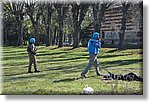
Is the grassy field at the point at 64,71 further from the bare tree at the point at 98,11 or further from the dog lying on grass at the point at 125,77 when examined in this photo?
the bare tree at the point at 98,11

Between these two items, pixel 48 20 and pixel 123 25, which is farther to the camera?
pixel 48 20

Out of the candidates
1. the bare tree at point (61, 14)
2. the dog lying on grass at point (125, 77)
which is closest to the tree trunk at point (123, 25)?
the dog lying on grass at point (125, 77)

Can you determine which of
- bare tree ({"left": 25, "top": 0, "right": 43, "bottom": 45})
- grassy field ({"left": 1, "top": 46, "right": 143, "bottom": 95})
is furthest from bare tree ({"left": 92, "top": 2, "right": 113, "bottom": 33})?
bare tree ({"left": 25, "top": 0, "right": 43, "bottom": 45})

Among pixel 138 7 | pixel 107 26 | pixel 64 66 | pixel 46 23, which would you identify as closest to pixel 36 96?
pixel 64 66

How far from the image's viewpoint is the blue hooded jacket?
3852 millimetres

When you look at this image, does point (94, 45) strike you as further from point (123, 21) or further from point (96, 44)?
point (123, 21)

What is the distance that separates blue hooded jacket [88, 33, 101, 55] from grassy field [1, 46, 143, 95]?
0.18 ft

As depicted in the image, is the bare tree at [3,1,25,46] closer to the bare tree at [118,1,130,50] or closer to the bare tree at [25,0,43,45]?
the bare tree at [25,0,43,45]

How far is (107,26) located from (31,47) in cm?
85

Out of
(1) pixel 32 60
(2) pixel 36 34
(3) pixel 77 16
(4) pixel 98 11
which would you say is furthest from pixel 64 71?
(4) pixel 98 11

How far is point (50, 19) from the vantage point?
393cm

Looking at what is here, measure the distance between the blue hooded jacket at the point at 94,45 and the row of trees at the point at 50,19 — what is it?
8cm

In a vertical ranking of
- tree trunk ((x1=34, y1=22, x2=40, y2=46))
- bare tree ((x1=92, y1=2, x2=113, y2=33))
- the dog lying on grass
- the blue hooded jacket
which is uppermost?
bare tree ((x1=92, y1=2, x2=113, y2=33))

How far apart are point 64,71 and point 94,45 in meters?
0.43
